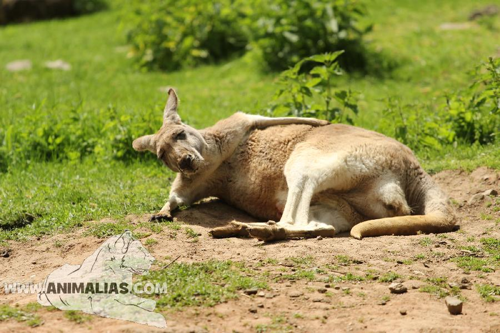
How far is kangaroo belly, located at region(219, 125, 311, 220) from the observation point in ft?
21.2

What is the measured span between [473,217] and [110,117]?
460cm

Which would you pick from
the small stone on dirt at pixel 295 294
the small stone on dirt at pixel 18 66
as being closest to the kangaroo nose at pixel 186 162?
the small stone on dirt at pixel 295 294

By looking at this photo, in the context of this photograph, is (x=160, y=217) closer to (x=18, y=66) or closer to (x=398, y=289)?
(x=398, y=289)

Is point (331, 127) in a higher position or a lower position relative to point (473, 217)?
higher

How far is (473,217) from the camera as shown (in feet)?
21.0

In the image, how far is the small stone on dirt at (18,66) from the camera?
14133 millimetres

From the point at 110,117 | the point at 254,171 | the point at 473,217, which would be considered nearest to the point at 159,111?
the point at 110,117

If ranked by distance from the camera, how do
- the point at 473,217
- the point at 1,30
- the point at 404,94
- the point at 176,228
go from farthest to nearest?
the point at 1,30 → the point at 404,94 → the point at 473,217 → the point at 176,228

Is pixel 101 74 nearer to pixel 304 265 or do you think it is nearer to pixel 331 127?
pixel 331 127

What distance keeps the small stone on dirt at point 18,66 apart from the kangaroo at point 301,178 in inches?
322

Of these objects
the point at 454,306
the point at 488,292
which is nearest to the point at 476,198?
the point at 488,292

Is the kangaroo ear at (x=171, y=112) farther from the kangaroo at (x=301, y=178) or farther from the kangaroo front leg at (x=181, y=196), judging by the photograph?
the kangaroo front leg at (x=181, y=196)

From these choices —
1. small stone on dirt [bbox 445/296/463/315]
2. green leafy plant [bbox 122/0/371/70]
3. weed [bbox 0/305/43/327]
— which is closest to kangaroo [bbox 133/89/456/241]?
small stone on dirt [bbox 445/296/463/315]
